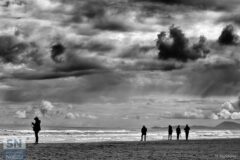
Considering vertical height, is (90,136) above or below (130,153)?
below

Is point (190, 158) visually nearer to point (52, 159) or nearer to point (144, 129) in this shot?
point (52, 159)

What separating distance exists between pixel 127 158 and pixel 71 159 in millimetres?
2947

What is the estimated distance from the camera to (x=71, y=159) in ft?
66.2

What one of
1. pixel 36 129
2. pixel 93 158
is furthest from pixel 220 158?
pixel 36 129

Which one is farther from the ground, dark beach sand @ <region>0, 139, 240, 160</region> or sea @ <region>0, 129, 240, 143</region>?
dark beach sand @ <region>0, 139, 240, 160</region>

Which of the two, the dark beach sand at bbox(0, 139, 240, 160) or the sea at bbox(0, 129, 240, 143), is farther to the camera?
the sea at bbox(0, 129, 240, 143)

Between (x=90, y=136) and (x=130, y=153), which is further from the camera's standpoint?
(x=90, y=136)

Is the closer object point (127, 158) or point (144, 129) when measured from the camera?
point (127, 158)

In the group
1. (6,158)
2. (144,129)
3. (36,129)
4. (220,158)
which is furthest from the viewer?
(144,129)

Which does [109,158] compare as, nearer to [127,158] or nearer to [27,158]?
[127,158]

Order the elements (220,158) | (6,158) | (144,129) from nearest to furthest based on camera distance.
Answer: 1. (6,158)
2. (220,158)
3. (144,129)

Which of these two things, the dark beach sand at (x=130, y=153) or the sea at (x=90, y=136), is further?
the sea at (x=90, y=136)

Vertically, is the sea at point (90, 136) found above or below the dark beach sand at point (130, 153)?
below

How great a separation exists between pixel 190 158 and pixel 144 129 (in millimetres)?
24267
